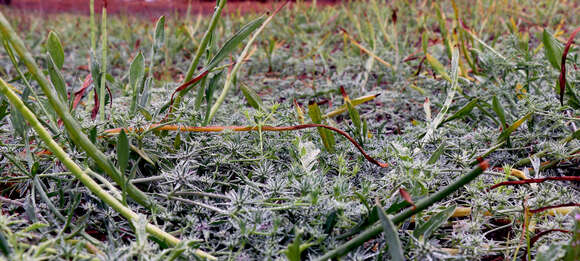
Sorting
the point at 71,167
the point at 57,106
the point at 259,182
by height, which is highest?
the point at 57,106

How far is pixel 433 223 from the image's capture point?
2.37 ft

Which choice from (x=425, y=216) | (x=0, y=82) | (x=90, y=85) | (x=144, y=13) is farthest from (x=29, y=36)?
(x=425, y=216)

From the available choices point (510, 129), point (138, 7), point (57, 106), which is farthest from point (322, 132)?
point (138, 7)

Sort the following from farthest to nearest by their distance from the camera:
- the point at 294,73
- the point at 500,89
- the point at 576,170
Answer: the point at 294,73
the point at 500,89
the point at 576,170

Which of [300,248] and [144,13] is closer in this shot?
[300,248]

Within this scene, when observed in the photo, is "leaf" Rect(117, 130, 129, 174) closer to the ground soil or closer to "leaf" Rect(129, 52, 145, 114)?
"leaf" Rect(129, 52, 145, 114)

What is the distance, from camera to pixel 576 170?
3.46 ft

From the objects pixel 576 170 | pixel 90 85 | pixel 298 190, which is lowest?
pixel 576 170

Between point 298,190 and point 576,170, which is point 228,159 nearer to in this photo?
point 298,190

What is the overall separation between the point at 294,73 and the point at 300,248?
1.52m

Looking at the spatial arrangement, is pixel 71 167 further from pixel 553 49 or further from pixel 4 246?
pixel 553 49

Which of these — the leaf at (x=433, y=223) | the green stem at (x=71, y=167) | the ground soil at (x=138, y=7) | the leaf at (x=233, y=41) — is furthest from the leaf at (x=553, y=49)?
the ground soil at (x=138, y=7)

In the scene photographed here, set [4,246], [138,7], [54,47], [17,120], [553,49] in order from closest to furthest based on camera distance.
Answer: [4,246] → [17,120] → [54,47] → [553,49] → [138,7]

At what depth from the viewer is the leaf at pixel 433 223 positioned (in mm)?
Answer: 716
